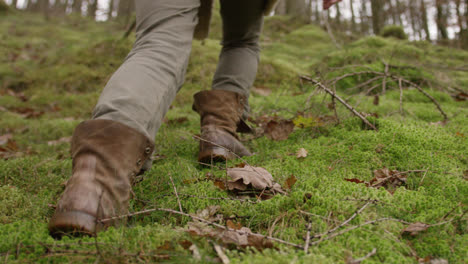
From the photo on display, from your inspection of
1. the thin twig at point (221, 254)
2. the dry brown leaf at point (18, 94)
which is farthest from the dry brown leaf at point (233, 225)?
the dry brown leaf at point (18, 94)

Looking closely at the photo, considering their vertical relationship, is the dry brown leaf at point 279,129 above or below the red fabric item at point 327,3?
below

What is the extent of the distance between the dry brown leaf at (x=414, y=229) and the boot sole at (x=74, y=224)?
1.11m

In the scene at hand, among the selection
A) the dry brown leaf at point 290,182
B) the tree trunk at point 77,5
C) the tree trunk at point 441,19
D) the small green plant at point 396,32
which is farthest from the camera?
the tree trunk at point 77,5

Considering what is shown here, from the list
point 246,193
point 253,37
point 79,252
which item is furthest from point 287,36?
point 79,252

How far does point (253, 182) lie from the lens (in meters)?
1.49

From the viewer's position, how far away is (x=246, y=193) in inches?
58.8

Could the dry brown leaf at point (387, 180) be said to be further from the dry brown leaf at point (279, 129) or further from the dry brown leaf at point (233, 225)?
the dry brown leaf at point (279, 129)

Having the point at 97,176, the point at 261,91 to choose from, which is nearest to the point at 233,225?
the point at 97,176

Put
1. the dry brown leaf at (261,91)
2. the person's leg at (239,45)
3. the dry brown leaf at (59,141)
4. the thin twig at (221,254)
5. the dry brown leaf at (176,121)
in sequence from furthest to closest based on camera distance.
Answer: the dry brown leaf at (261,91) → the dry brown leaf at (176,121) → the dry brown leaf at (59,141) → the person's leg at (239,45) → the thin twig at (221,254)

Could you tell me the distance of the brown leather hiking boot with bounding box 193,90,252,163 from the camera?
1953 millimetres

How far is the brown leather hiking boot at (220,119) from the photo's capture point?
1953 millimetres

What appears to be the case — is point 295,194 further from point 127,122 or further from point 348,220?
point 127,122

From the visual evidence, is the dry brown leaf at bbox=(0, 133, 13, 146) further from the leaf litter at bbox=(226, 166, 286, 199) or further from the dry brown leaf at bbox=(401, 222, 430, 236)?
the dry brown leaf at bbox=(401, 222, 430, 236)

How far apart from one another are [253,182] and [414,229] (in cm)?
68
